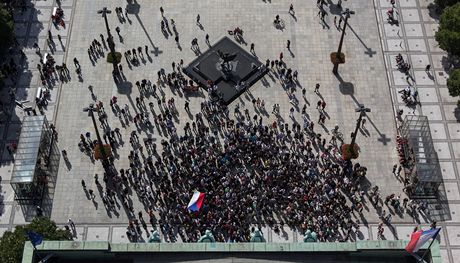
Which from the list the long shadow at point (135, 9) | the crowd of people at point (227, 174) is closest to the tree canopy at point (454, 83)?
the crowd of people at point (227, 174)

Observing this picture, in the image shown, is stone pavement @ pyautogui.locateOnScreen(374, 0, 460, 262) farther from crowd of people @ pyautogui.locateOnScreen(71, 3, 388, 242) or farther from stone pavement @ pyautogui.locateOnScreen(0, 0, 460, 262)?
crowd of people @ pyautogui.locateOnScreen(71, 3, 388, 242)

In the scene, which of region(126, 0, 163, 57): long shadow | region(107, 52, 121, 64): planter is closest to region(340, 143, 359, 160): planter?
region(126, 0, 163, 57): long shadow

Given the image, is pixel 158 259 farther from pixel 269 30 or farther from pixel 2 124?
pixel 269 30

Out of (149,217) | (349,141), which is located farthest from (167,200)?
(349,141)

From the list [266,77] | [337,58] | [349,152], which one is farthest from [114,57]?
[349,152]

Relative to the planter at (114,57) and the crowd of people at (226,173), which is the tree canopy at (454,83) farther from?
the planter at (114,57)

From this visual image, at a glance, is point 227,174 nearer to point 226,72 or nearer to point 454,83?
point 226,72
